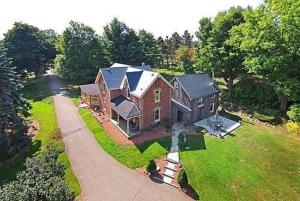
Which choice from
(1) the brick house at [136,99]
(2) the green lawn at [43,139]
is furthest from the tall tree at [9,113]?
(1) the brick house at [136,99]

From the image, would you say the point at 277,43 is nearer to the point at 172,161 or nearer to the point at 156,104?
the point at 156,104

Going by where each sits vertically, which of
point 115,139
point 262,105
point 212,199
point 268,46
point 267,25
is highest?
point 267,25

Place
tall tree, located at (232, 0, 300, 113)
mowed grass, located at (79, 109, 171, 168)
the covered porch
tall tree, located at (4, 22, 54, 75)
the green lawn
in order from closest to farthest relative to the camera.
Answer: the green lawn → mowed grass, located at (79, 109, 171, 168) → tall tree, located at (232, 0, 300, 113) → the covered porch → tall tree, located at (4, 22, 54, 75)

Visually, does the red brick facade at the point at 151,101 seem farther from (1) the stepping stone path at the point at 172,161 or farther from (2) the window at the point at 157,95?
(1) the stepping stone path at the point at 172,161

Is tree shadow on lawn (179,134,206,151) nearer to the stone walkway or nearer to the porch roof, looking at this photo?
the stone walkway

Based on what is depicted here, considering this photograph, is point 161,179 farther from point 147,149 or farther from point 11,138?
point 11,138

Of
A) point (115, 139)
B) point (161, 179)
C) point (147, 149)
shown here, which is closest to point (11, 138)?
point (115, 139)

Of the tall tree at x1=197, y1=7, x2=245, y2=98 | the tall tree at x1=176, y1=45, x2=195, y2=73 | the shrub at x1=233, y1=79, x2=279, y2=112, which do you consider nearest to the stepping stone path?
the shrub at x1=233, y1=79, x2=279, y2=112
